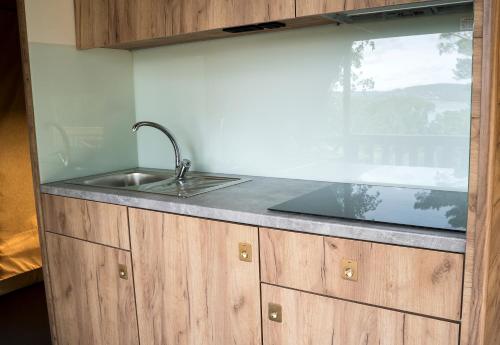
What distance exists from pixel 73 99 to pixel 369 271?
173cm

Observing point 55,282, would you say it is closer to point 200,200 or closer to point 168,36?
point 200,200

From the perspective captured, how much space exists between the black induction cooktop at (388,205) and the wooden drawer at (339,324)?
0.26 m

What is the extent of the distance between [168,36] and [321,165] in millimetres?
876

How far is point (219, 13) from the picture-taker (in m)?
1.77

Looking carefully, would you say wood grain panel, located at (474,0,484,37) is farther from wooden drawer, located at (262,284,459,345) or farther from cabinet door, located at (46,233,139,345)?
cabinet door, located at (46,233,139,345)

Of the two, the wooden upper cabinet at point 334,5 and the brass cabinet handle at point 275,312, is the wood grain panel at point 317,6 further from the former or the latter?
the brass cabinet handle at point 275,312

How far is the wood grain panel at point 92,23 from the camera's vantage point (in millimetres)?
2156

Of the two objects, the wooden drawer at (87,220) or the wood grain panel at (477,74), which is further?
the wooden drawer at (87,220)

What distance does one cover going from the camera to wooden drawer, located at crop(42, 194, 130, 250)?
187cm

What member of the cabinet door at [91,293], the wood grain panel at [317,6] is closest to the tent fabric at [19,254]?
the cabinet door at [91,293]

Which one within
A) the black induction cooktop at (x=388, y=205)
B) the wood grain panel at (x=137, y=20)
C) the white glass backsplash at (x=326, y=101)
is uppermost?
the wood grain panel at (x=137, y=20)

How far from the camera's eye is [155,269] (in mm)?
1792

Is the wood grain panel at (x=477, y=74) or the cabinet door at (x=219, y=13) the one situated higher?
the cabinet door at (x=219, y=13)

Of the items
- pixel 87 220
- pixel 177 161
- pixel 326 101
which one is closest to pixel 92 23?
pixel 177 161
